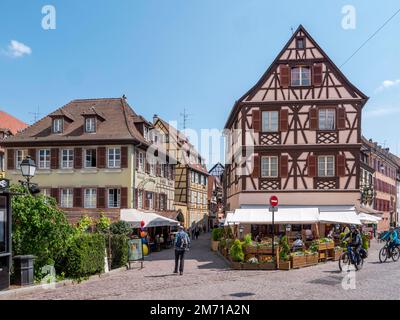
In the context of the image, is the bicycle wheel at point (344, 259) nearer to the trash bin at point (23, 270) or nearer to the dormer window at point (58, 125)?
the trash bin at point (23, 270)

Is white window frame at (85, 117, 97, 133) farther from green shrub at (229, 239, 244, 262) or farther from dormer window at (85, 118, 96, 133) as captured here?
green shrub at (229, 239, 244, 262)

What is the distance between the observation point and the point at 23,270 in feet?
41.8

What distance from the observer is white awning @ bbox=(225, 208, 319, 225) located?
2114cm

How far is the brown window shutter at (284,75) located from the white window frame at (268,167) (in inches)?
180

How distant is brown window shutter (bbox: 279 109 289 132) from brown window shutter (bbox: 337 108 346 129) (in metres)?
3.09

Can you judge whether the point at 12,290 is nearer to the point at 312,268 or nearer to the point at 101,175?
the point at 312,268

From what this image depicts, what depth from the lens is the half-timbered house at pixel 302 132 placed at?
97.7ft

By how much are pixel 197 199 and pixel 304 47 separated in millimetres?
28898

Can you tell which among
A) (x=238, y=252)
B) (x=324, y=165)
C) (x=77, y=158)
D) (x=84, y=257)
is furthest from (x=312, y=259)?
(x=77, y=158)

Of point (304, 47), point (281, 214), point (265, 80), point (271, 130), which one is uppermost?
point (304, 47)

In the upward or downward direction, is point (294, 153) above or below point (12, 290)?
above

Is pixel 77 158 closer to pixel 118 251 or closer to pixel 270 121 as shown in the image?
pixel 270 121

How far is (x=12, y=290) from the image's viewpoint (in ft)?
39.2
